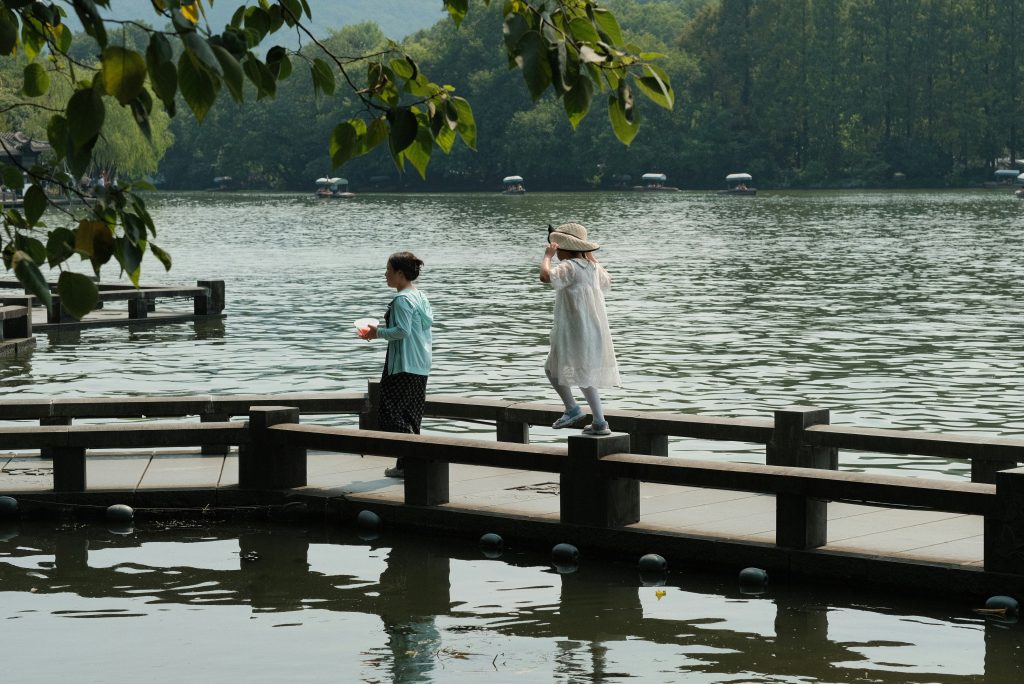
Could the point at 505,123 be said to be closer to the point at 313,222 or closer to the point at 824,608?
the point at 313,222

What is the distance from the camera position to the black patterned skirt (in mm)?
10930

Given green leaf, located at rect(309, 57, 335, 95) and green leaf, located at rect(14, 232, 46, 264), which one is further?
green leaf, located at rect(309, 57, 335, 95)

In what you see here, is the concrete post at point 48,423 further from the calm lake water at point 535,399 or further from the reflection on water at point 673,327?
the reflection on water at point 673,327

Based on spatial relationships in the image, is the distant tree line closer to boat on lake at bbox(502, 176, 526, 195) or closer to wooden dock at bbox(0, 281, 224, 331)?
boat on lake at bbox(502, 176, 526, 195)

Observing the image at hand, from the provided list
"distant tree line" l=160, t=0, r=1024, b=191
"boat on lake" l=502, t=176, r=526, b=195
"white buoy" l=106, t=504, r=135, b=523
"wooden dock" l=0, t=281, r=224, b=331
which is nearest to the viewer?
"white buoy" l=106, t=504, r=135, b=523

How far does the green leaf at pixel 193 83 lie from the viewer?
3.30m

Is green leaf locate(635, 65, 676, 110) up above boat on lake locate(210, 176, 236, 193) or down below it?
below

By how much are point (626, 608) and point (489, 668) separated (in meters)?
1.36

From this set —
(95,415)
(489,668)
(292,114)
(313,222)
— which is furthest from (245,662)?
(292,114)

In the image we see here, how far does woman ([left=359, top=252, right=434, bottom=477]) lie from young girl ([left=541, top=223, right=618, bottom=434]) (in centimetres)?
87

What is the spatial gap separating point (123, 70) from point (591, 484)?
21.8ft

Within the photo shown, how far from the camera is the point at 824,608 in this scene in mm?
8547

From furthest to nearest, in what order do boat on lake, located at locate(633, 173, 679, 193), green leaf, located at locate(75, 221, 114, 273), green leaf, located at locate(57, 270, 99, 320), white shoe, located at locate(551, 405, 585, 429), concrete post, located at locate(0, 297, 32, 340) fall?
boat on lake, located at locate(633, 173, 679, 193) < concrete post, located at locate(0, 297, 32, 340) < white shoe, located at locate(551, 405, 585, 429) < green leaf, located at locate(75, 221, 114, 273) < green leaf, located at locate(57, 270, 99, 320)

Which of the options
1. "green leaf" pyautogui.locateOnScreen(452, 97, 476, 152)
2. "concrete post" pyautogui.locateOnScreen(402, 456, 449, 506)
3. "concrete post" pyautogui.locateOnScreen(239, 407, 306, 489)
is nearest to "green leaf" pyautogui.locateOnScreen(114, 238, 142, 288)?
"green leaf" pyautogui.locateOnScreen(452, 97, 476, 152)
